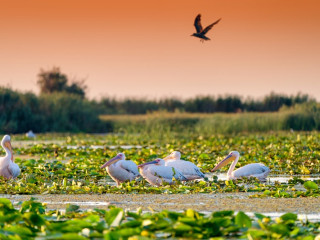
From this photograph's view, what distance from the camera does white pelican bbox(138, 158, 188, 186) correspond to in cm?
910

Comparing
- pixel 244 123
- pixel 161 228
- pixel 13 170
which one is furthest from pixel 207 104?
pixel 161 228

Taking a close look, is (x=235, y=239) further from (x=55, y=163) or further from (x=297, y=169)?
(x=55, y=163)

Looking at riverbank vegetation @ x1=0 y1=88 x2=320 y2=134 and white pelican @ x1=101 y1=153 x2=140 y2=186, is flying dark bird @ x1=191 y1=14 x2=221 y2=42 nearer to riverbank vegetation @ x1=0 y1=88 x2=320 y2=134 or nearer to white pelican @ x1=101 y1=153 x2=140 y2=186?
white pelican @ x1=101 y1=153 x2=140 y2=186

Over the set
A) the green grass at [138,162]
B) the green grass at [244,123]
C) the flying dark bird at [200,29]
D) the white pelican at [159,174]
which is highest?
the flying dark bird at [200,29]

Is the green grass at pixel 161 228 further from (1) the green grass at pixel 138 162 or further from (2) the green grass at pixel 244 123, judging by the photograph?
(2) the green grass at pixel 244 123

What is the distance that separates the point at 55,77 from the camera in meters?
39.9

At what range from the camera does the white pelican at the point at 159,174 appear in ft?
29.9

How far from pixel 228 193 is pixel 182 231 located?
125 inches

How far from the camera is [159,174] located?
9.09 m

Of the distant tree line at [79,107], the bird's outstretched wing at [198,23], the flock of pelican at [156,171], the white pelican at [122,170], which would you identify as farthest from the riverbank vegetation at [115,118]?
the white pelican at [122,170]

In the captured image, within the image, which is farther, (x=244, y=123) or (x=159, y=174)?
(x=244, y=123)

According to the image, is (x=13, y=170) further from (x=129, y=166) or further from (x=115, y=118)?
(x=115, y=118)

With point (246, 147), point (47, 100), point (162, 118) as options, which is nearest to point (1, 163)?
point (246, 147)

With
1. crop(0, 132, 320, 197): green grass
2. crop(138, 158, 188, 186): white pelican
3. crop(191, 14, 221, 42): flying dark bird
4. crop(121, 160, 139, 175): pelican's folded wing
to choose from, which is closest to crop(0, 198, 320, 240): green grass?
crop(0, 132, 320, 197): green grass
